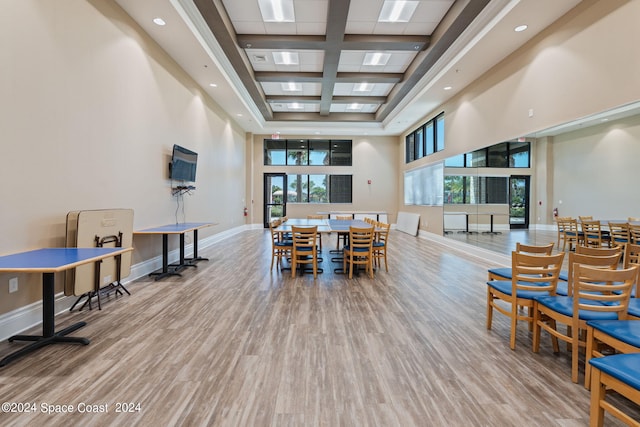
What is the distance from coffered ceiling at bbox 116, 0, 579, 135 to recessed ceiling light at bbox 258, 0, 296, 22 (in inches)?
0.7

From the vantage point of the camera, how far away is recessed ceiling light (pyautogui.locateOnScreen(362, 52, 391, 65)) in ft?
21.6

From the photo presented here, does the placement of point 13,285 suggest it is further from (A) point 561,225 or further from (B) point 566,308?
(A) point 561,225

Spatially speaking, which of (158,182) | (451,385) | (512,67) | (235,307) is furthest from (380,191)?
(451,385)

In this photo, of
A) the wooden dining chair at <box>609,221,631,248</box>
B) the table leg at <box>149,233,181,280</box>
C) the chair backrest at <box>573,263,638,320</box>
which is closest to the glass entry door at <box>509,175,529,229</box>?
the wooden dining chair at <box>609,221,631,248</box>

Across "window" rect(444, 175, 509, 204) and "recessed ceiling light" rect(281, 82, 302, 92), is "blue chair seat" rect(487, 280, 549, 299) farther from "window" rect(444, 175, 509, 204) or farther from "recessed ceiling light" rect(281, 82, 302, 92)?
"recessed ceiling light" rect(281, 82, 302, 92)

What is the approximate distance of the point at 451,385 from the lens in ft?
6.53

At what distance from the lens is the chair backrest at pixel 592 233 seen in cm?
409

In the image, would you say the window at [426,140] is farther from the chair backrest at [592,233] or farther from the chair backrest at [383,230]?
the chair backrest at [592,233]

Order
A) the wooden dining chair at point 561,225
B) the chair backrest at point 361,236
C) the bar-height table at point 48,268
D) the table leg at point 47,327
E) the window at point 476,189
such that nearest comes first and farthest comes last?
the bar-height table at point 48,268 → the table leg at point 47,327 → the wooden dining chair at point 561,225 → the chair backrest at point 361,236 → the window at point 476,189

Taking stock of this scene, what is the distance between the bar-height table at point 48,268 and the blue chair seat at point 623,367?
3.43 m

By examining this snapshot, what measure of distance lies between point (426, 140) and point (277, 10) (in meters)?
6.45

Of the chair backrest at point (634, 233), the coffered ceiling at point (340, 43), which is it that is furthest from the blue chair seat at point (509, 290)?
the coffered ceiling at point (340, 43)

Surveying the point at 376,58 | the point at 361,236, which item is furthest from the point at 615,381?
the point at 376,58

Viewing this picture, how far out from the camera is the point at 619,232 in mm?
3811
